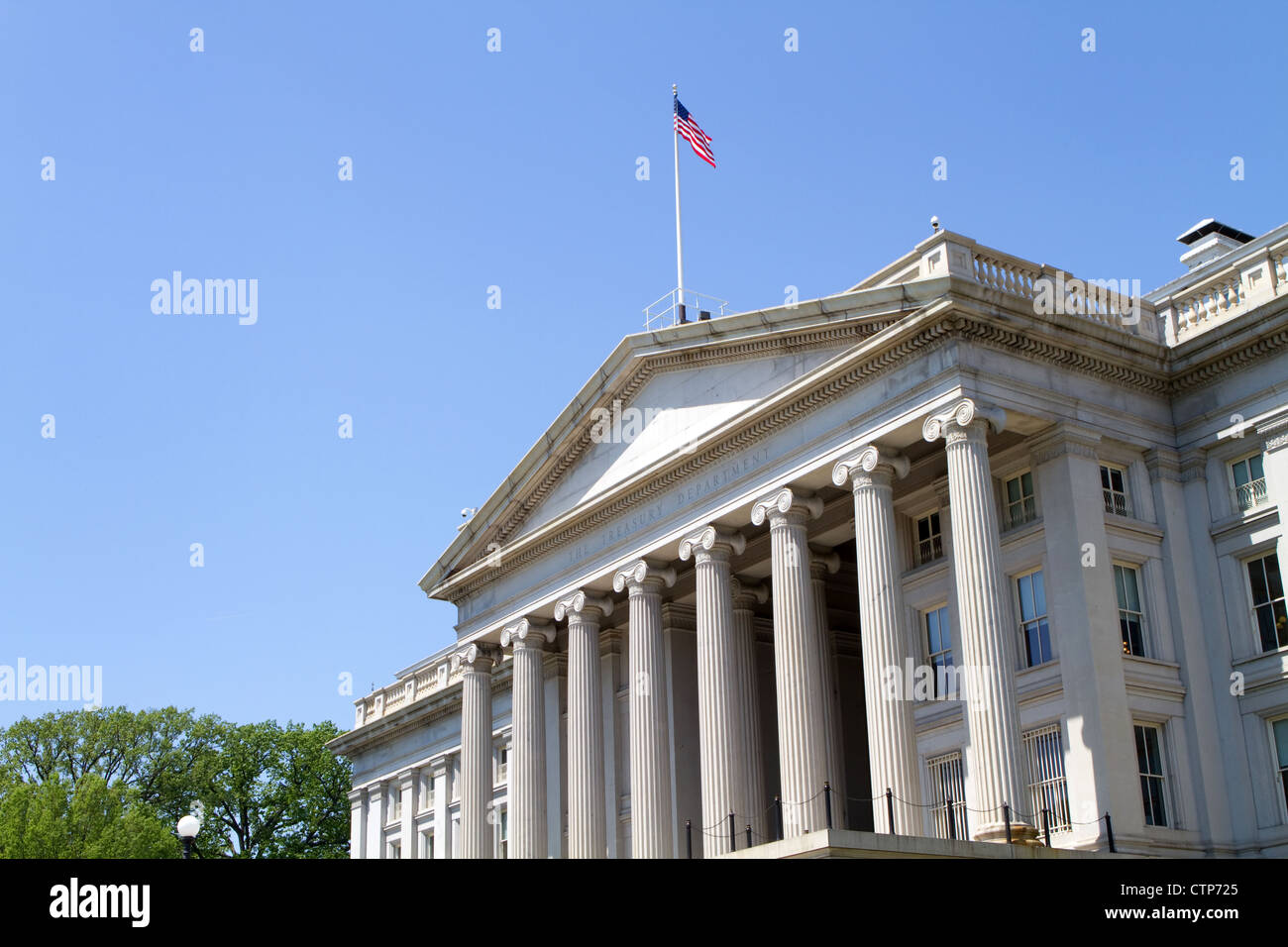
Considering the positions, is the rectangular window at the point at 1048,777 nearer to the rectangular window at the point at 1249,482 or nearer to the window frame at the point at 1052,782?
the window frame at the point at 1052,782

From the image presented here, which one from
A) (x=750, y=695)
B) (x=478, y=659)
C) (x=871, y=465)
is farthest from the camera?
(x=478, y=659)

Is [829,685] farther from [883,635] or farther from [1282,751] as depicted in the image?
[1282,751]

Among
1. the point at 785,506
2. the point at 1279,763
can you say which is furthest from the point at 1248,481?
the point at 785,506

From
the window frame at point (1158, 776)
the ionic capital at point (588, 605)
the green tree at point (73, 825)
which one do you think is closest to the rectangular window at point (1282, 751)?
the window frame at point (1158, 776)

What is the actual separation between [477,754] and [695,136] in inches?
793

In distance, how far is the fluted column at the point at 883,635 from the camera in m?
31.1

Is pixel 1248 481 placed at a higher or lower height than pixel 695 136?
lower

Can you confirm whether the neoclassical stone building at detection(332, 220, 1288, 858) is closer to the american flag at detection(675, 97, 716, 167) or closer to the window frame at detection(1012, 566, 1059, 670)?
the window frame at detection(1012, 566, 1059, 670)

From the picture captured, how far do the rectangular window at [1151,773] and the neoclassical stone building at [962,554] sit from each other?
0.27ft

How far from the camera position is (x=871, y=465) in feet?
108

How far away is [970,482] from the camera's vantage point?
30906mm

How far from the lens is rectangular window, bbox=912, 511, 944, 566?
36031 mm
